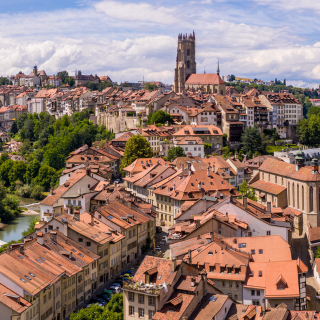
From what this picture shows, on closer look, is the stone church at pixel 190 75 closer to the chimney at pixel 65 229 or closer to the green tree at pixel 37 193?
the green tree at pixel 37 193

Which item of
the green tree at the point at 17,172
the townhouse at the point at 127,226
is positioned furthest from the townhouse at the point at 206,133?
the townhouse at the point at 127,226

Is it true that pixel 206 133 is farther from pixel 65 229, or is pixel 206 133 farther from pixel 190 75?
pixel 190 75

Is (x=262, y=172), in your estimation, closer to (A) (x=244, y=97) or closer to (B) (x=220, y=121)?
(B) (x=220, y=121)

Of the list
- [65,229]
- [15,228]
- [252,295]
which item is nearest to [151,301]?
[252,295]

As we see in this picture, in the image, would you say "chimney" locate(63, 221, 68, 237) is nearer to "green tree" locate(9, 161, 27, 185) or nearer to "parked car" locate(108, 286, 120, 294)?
"parked car" locate(108, 286, 120, 294)

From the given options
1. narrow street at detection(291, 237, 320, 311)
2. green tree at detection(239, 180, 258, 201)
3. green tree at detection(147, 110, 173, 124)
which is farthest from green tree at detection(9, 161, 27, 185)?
narrow street at detection(291, 237, 320, 311)

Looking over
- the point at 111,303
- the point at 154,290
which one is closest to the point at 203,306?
the point at 154,290
